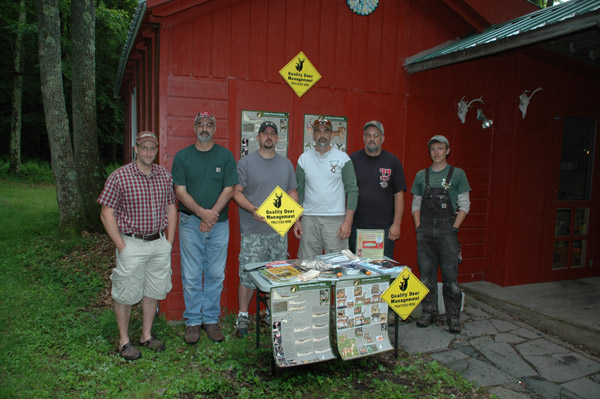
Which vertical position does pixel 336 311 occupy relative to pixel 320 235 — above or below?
below

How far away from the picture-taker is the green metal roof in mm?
3729

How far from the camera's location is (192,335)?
4.41 meters

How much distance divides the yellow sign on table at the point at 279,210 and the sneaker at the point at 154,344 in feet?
5.28

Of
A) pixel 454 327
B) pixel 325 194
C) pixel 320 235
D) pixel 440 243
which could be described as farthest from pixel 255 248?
pixel 454 327

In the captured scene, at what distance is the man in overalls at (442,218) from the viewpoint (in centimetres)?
478

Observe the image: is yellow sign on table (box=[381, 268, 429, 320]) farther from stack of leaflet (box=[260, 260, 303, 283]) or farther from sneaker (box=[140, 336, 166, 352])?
sneaker (box=[140, 336, 166, 352])

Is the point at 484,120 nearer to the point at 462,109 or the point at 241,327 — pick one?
the point at 462,109

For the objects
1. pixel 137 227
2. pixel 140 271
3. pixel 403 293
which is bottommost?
pixel 403 293

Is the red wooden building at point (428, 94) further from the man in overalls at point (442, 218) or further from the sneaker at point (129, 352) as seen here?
the man in overalls at point (442, 218)

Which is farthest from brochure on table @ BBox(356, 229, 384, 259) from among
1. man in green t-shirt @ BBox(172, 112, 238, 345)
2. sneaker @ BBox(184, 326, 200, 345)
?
sneaker @ BBox(184, 326, 200, 345)

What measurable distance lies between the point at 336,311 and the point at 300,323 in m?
0.34

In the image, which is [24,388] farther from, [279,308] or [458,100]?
[458,100]

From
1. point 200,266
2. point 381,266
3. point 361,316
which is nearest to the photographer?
point 361,316

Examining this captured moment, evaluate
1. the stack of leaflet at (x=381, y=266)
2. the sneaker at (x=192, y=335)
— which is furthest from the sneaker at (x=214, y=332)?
the stack of leaflet at (x=381, y=266)
